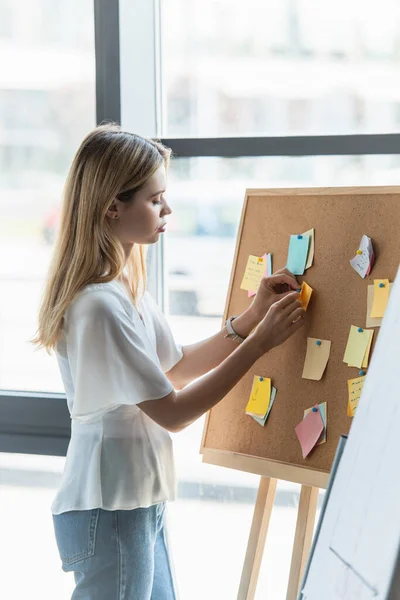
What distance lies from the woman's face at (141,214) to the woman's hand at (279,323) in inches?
12.5

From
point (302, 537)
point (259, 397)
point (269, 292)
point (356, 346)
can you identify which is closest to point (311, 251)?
point (269, 292)

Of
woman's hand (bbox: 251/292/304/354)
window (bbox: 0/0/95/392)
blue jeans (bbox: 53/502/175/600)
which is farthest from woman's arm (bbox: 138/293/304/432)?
window (bbox: 0/0/95/392)

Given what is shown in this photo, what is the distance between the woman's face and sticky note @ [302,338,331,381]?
0.43m

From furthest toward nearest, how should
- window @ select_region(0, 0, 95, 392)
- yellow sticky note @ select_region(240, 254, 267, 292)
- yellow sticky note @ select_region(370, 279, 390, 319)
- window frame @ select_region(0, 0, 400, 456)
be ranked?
window @ select_region(0, 0, 95, 392)
window frame @ select_region(0, 0, 400, 456)
yellow sticky note @ select_region(240, 254, 267, 292)
yellow sticky note @ select_region(370, 279, 390, 319)

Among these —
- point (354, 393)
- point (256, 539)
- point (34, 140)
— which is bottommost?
point (256, 539)

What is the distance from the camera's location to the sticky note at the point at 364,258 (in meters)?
1.62

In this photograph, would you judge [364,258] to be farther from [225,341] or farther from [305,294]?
[225,341]

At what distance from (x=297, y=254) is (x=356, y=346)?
0.25m

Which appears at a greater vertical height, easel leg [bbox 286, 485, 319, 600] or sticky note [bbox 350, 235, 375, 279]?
sticky note [bbox 350, 235, 375, 279]

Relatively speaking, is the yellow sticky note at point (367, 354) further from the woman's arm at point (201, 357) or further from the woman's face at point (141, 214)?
the woman's face at point (141, 214)

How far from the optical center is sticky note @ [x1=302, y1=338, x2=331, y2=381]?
1.68 m

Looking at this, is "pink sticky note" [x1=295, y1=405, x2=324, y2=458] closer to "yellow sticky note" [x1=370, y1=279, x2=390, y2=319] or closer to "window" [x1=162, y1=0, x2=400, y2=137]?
"yellow sticky note" [x1=370, y1=279, x2=390, y2=319]

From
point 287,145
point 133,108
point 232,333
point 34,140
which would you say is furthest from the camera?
point 34,140

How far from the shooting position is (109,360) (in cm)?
160
